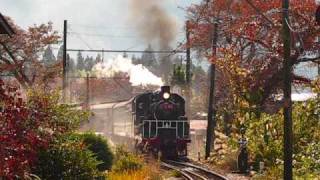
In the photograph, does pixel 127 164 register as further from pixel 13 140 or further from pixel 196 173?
pixel 13 140

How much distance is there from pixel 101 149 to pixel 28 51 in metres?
21.8

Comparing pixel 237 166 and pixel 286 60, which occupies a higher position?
pixel 286 60

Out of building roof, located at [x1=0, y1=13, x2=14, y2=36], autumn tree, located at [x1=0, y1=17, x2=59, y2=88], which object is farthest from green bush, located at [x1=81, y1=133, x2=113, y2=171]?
autumn tree, located at [x1=0, y1=17, x2=59, y2=88]

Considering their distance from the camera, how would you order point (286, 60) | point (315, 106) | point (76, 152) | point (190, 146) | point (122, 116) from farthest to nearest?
point (190, 146) < point (122, 116) < point (315, 106) < point (286, 60) < point (76, 152)

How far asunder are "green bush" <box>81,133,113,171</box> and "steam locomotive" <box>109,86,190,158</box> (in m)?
9.00

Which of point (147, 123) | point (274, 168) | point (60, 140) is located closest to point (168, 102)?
point (147, 123)

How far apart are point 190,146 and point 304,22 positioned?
1817cm

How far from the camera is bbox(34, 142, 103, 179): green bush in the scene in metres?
13.5

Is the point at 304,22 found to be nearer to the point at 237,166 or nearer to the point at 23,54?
the point at 237,166

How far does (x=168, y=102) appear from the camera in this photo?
32500 millimetres

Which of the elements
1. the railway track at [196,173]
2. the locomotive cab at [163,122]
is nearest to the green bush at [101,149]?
the railway track at [196,173]

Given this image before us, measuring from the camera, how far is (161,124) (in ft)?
106

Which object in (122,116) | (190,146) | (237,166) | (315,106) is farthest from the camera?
(190,146)

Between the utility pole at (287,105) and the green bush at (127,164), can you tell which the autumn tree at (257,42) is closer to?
the utility pole at (287,105)
